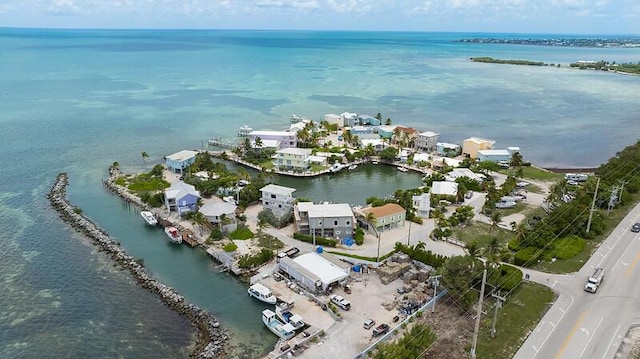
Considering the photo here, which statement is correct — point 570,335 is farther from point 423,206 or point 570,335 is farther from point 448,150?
point 448,150

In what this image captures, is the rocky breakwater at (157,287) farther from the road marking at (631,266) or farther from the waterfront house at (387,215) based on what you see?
the road marking at (631,266)

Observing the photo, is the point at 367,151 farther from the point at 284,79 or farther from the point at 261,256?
the point at 284,79

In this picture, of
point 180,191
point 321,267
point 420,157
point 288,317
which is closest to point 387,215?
point 321,267

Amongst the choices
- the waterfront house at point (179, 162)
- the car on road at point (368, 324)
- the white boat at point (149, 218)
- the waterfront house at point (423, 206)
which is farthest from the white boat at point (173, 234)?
the waterfront house at point (423, 206)

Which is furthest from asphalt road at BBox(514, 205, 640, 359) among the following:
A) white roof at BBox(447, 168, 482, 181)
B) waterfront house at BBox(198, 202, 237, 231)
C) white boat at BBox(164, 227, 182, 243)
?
white boat at BBox(164, 227, 182, 243)

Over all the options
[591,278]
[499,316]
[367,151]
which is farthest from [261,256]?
[367,151]
